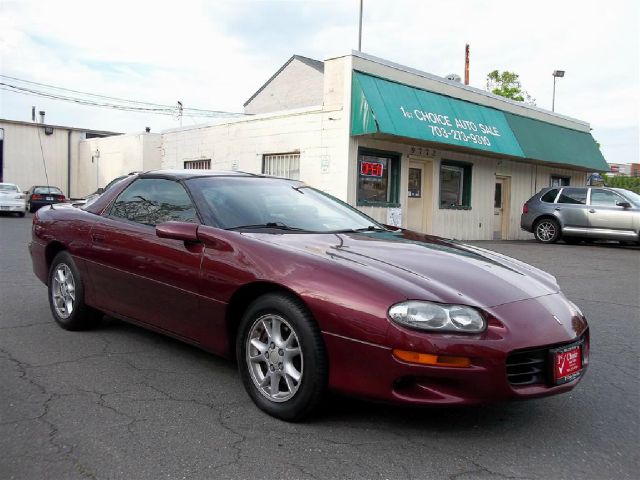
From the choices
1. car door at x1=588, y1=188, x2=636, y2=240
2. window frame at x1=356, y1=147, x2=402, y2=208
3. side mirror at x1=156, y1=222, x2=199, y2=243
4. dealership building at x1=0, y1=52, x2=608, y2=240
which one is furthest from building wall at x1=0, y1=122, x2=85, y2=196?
side mirror at x1=156, y1=222, x2=199, y2=243

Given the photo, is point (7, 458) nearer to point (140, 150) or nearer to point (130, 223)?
point (130, 223)

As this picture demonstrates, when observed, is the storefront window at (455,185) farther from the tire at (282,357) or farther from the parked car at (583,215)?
the tire at (282,357)

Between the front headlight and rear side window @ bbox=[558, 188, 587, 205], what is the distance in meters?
14.8

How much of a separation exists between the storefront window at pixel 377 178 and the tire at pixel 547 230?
15.4ft

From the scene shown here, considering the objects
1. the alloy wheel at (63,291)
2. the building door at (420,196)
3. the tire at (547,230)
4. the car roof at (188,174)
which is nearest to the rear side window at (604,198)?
the tire at (547,230)

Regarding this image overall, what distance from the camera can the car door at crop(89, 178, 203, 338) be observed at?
3.69 m

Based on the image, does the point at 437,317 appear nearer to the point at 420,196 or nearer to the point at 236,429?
the point at 236,429

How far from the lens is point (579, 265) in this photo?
1099cm

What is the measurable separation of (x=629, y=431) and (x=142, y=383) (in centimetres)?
276

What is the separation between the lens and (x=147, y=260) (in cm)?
396

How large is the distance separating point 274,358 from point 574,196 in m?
15.1

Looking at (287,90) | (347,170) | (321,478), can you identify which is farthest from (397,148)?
(287,90)

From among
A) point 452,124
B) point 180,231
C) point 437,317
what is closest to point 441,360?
point 437,317

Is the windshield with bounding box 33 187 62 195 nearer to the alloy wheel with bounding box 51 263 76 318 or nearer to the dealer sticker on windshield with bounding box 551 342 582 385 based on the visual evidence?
the alloy wheel with bounding box 51 263 76 318
